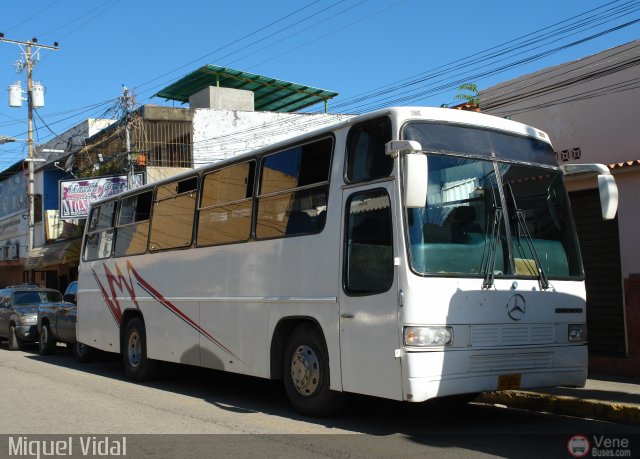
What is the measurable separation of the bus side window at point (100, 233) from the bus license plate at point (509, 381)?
8560 millimetres

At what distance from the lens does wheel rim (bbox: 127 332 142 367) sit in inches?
470

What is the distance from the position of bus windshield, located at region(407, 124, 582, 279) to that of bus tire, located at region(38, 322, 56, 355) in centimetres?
1297

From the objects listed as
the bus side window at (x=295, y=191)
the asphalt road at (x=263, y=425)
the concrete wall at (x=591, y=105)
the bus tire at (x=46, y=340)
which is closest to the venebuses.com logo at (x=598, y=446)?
the asphalt road at (x=263, y=425)

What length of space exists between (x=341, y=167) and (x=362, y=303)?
155 cm

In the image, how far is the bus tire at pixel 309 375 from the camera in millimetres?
7664

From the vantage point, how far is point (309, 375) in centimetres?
788

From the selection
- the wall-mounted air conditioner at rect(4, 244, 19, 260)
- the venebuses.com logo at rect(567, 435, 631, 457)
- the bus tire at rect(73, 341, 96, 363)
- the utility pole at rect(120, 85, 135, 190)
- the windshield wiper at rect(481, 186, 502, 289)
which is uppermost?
the utility pole at rect(120, 85, 135, 190)

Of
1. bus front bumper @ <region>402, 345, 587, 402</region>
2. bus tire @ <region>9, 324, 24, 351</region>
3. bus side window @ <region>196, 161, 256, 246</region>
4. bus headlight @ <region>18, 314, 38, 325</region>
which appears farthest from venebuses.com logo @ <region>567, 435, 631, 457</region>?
bus tire @ <region>9, 324, 24, 351</region>

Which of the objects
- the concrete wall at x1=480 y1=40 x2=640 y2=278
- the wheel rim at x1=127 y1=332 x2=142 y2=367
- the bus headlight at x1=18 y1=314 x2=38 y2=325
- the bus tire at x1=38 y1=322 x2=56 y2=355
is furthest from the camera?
the bus headlight at x1=18 y1=314 x2=38 y2=325

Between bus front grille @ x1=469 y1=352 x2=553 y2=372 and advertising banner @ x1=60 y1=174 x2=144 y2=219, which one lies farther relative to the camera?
advertising banner @ x1=60 y1=174 x2=144 y2=219

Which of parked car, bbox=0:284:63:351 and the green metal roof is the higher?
the green metal roof

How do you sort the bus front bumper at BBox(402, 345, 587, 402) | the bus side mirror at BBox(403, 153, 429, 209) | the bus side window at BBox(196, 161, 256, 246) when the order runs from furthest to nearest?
the bus side window at BBox(196, 161, 256, 246) → the bus front bumper at BBox(402, 345, 587, 402) → the bus side mirror at BBox(403, 153, 429, 209)

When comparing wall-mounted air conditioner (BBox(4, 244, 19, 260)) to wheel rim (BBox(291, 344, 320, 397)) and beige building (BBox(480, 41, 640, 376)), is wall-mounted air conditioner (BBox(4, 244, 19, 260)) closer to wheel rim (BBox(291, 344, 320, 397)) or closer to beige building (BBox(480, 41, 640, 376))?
beige building (BBox(480, 41, 640, 376))

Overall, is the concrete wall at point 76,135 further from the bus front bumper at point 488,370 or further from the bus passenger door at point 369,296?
the bus front bumper at point 488,370
